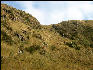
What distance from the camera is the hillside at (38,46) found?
23786mm

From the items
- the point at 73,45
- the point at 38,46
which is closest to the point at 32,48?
the point at 38,46

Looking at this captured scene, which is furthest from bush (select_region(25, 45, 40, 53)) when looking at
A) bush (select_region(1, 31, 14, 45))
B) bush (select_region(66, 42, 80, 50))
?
bush (select_region(66, 42, 80, 50))

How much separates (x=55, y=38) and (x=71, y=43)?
312 cm

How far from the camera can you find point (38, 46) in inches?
1170

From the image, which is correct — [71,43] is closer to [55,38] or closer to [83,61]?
[55,38]

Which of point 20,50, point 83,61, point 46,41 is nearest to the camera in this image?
point 20,50

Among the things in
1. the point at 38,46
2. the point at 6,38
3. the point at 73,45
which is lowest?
the point at 73,45

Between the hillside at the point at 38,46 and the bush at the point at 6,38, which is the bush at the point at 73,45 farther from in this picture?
the bush at the point at 6,38

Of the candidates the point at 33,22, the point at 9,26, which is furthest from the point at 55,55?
the point at 33,22

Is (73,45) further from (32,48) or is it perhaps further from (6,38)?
(6,38)

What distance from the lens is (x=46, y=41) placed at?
33.0m

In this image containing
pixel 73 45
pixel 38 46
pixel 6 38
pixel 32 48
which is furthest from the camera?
pixel 73 45

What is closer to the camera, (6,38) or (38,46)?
(6,38)

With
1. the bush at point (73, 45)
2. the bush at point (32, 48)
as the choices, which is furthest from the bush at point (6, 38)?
the bush at point (73, 45)
